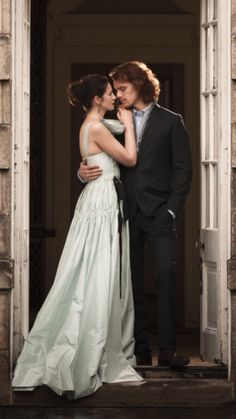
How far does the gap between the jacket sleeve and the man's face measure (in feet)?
1.18

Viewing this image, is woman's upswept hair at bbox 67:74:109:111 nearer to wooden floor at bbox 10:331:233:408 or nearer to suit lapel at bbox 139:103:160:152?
suit lapel at bbox 139:103:160:152

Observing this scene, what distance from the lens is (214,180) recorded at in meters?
8.50

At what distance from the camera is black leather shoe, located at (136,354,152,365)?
8531 mm

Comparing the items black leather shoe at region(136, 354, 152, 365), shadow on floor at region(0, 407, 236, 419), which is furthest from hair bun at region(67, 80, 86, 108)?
shadow on floor at region(0, 407, 236, 419)

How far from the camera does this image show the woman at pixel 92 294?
8.09 metres

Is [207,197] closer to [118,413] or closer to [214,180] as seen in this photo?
[214,180]

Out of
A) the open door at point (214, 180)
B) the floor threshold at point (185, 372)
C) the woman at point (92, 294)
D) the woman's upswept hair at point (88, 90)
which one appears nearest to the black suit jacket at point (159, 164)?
the woman at point (92, 294)

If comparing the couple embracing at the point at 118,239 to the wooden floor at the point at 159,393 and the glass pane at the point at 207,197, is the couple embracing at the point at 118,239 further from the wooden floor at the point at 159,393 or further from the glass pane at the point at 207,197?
the glass pane at the point at 207,197

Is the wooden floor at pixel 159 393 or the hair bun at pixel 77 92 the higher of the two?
the hair bun at pixel 77 92

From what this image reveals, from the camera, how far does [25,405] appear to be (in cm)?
809

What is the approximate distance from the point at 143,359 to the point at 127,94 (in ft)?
6.11

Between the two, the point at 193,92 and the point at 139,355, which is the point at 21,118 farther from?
the point at 193,92

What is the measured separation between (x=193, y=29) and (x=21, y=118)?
153 inches

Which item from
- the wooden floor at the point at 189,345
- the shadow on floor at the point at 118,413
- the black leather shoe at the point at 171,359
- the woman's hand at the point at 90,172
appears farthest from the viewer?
the wooden floor at the point at 189,345
